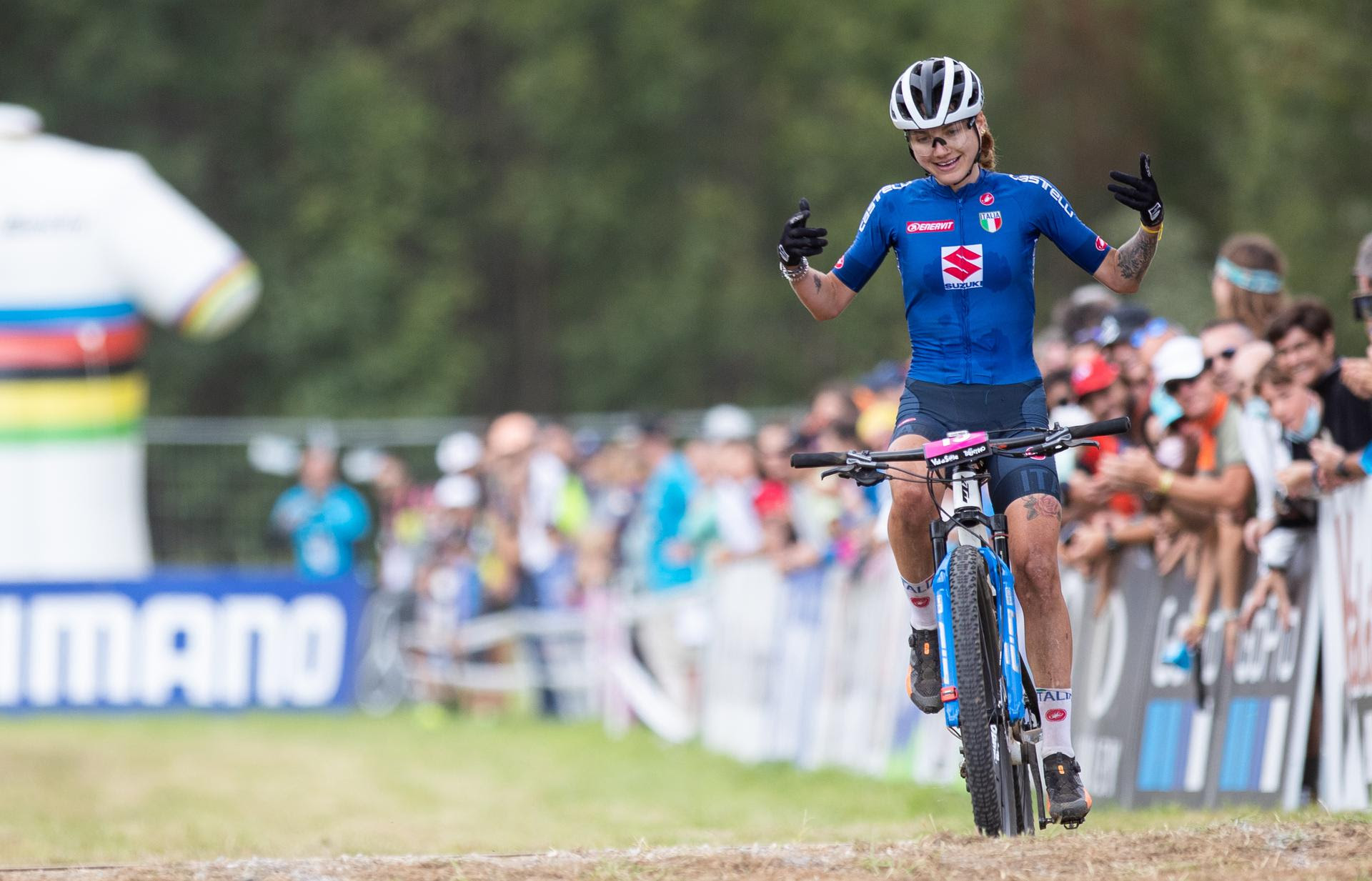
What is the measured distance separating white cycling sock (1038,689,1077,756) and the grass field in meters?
0.57

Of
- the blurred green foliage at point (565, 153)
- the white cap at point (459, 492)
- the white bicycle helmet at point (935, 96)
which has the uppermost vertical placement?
the blurred green foliage at point (565, 153)

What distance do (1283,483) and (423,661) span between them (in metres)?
14.7

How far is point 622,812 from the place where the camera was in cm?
1216

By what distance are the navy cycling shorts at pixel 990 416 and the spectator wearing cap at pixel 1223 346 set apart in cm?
227

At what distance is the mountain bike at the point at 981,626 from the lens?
7.20 metres

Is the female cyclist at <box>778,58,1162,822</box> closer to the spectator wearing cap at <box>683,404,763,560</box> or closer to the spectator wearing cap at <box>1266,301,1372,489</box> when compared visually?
the spectator wearing cap at <box>1266,301,1372,489</box>

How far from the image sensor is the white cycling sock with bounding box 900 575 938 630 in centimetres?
780

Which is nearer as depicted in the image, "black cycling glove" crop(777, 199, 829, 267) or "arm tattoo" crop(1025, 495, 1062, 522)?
"black cycling glove" crop(777, 199, 829, 267)

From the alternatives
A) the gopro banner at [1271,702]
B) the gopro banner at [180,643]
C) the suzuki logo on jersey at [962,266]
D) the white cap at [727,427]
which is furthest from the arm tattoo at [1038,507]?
the gopro banner at [180,643]

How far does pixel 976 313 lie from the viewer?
302 inches

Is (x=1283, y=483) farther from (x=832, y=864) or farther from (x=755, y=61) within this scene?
(x=755, y=61)

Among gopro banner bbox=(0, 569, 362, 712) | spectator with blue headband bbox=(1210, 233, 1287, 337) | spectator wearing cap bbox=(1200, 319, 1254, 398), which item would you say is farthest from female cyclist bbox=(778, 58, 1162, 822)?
gopro banner bbox=(0, 569, 362, 712)

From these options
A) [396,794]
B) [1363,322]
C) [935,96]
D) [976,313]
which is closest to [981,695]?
[976,313]

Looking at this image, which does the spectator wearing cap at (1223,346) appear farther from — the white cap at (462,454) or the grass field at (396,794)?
the white cap at (462,454)
